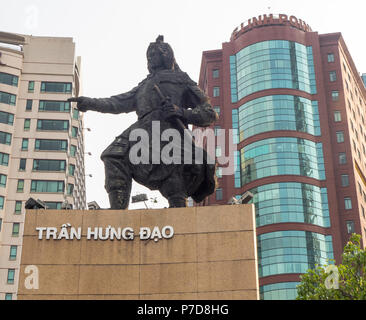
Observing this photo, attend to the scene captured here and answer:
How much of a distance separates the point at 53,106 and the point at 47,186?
35.2ft

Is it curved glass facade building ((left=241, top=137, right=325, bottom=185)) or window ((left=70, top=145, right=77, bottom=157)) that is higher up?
window ((left=70, top=145, right=77, bottom=157))

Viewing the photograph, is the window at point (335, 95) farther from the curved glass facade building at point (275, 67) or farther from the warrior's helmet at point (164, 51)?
the warrior's helmet at point (164, 51)

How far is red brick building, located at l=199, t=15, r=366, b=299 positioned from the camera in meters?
69.2

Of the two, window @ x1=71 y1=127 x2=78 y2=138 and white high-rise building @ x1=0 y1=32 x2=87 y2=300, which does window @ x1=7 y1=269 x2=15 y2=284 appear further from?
window @ x1=71 y1=127 x2=78 y2=138

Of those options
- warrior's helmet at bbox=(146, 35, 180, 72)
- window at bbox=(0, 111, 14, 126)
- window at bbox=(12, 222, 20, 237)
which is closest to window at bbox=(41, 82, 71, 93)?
window at bbox=(0, 111, 14, 126)

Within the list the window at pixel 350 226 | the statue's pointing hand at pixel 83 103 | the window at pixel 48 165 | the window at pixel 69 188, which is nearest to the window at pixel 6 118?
the window at pixel 48 165

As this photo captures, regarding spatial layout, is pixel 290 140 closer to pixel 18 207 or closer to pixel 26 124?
pixel 26 124

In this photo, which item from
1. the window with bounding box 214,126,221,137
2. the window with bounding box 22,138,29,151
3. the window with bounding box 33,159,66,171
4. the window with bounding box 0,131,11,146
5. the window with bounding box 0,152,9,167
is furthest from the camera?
the window with bounding box 214,126,221,137

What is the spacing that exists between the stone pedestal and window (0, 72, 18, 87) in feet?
224

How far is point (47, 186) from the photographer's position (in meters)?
71.4

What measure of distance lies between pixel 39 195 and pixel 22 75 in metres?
16.3

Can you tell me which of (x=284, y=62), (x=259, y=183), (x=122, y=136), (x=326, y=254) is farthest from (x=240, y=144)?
(x=122, y=136)

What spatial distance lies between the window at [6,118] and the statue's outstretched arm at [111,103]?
211 ft
